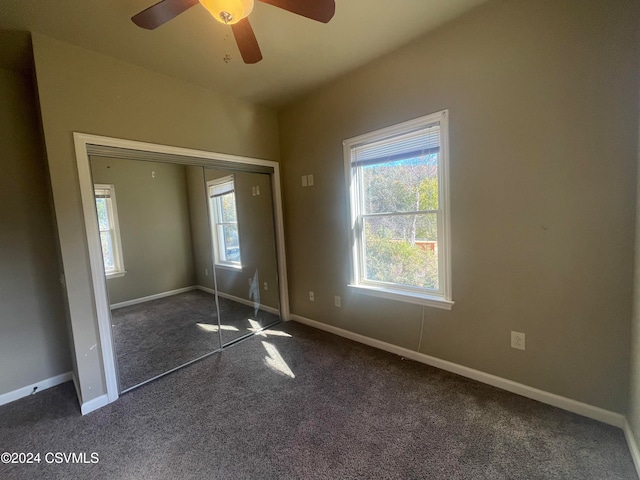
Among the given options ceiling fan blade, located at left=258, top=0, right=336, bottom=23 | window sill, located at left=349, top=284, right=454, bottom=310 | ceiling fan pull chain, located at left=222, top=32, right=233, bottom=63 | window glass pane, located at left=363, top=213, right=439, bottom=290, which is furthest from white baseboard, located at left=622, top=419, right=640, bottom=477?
ceiling fan pull chain, located at left=222, top=32, right=233, bottom=63

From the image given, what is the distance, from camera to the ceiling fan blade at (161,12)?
1.27m

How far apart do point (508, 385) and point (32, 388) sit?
150 inches

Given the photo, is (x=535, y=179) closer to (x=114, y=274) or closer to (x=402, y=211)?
(x=402, y=211)

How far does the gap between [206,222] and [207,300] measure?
84cm

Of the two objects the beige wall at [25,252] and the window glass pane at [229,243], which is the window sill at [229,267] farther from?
the beige wall at [25,252]

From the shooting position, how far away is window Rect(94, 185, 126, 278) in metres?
2.14

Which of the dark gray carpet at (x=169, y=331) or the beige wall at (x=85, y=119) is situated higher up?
the beige wall at (x=85, y=119)

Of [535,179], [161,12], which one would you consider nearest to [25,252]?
[161,12]

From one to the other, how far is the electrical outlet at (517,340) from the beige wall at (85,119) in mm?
3078

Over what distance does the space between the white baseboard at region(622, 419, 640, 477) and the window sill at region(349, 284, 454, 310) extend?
109 cm

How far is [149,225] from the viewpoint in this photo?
2.57 m

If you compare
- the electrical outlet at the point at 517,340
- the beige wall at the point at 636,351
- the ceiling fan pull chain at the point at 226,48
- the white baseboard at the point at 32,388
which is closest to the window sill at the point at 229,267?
the white baseboard at the point at 32,388

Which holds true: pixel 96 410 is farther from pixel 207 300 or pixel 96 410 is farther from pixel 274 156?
pixel 274 156

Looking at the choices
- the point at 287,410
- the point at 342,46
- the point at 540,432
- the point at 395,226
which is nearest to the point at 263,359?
the point at 287,410
